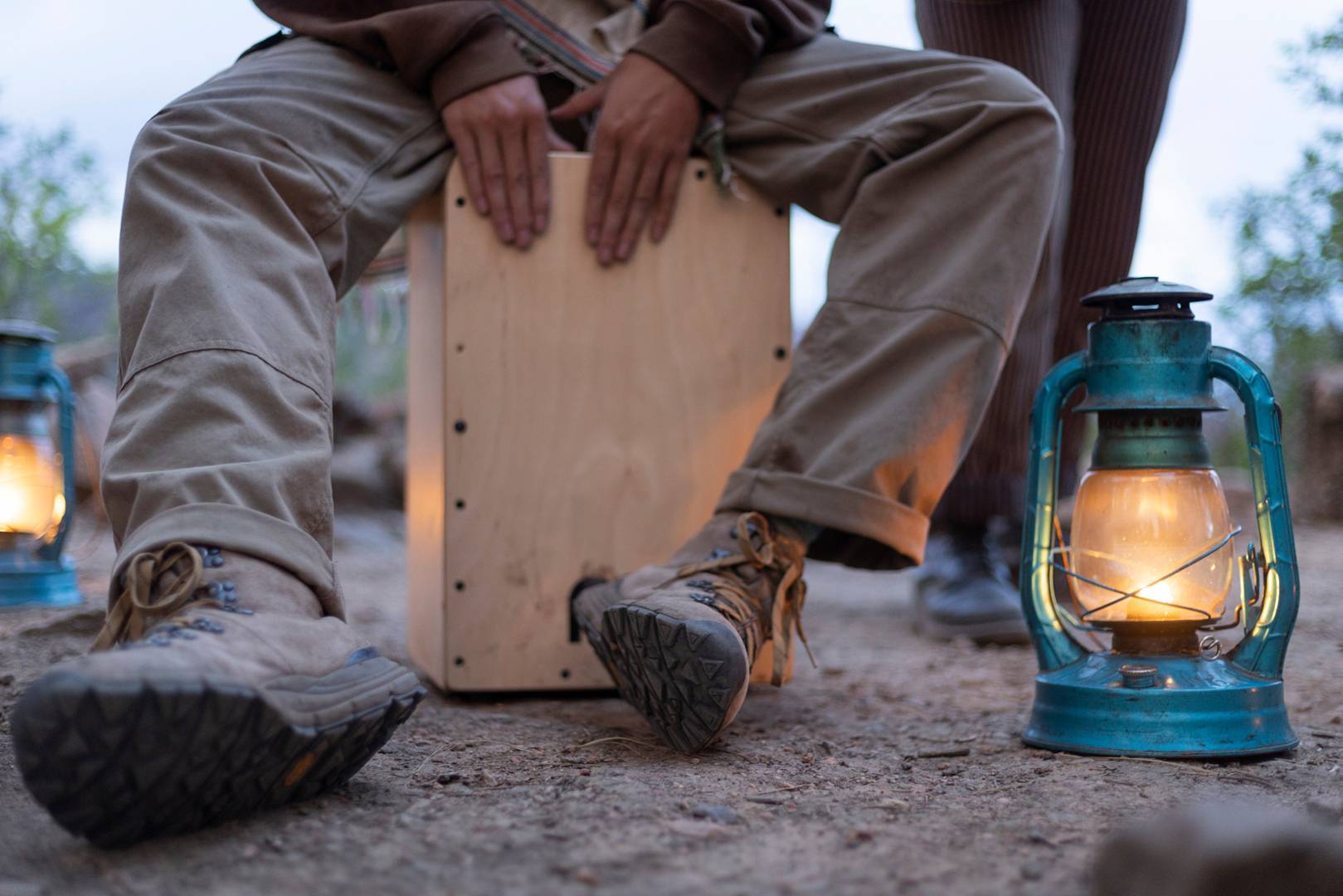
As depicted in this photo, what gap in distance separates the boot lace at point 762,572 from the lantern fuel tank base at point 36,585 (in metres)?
2.01

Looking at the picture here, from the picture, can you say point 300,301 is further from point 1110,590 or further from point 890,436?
point 1110,590

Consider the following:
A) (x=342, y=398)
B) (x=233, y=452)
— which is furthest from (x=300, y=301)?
(x=342, y=398)

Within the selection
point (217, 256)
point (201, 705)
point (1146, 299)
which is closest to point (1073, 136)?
point (1146, 299)

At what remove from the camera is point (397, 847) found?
866 mm

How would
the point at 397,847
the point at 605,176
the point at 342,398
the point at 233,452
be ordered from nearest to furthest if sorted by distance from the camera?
1. the point at 397,847
2. the point at 233,452
3. the point at 605,176
4. the point at 342,398

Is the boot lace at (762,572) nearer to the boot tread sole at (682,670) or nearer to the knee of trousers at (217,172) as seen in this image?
the boot tread sole at (682,670)

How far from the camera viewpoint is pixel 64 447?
2705 millimetres

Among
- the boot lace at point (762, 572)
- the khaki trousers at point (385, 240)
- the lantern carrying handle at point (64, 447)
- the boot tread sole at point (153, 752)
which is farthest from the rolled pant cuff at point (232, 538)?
the lantern carrying handle at point (64, 447)

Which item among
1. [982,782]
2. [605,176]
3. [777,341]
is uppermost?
[605,176]

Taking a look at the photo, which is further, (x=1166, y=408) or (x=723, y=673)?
(x=1166, y=408)

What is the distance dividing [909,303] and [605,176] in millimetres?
458

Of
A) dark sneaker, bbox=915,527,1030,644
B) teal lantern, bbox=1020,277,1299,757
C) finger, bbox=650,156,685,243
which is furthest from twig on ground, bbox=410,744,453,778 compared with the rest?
dark sneaker, bbox=915,527,1030,644

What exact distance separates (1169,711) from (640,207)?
897 millimetres

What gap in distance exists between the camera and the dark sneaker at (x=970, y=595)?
2.18 metres
